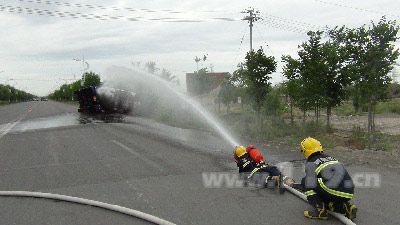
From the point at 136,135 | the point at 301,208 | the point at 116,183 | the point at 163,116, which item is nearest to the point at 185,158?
the point at 116,183

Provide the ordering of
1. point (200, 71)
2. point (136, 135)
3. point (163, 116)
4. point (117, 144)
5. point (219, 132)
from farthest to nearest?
point (200, 71) < point (163, 116) < point (219, 132) < point (136, 135) < point (117, 144)

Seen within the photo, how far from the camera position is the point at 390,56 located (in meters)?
12.9

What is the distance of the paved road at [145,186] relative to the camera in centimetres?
520

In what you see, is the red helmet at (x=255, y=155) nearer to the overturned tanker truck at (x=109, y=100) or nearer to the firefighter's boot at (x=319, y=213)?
the firefighter's boot at (x=319, y=213)

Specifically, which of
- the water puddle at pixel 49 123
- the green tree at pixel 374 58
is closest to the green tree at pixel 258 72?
the green tree at pixel 374 58

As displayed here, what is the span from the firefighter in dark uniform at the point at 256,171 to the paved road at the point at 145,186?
0.23 m

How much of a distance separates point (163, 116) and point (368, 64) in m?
13.3

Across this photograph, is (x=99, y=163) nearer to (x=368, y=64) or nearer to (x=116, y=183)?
(x=116, y=183)

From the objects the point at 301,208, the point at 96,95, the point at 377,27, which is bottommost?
the point at 301,208

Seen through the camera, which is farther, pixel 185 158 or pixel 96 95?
pixel 96 95

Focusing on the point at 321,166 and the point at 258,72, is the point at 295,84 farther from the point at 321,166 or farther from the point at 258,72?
the point at 321,166

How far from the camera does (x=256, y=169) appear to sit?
261 inches

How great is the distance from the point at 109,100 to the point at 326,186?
86.0 feet

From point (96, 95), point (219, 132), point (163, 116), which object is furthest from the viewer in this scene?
point (96, 95)
